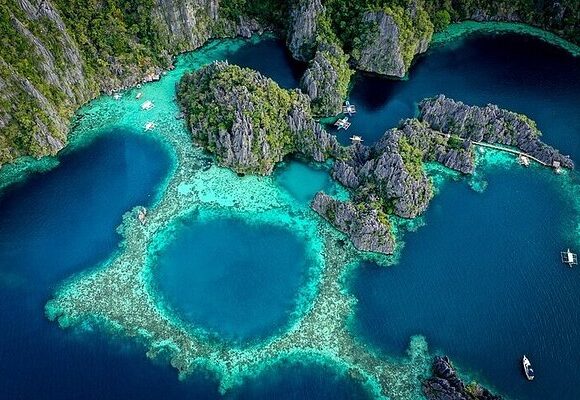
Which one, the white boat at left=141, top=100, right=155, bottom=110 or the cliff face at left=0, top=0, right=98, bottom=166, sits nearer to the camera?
the cliff face at left=0, top=0, right=98, bottom=166

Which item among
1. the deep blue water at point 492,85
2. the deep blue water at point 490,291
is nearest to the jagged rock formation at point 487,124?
the deep blue water at point 492,85

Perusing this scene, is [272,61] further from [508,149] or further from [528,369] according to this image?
[528,369]

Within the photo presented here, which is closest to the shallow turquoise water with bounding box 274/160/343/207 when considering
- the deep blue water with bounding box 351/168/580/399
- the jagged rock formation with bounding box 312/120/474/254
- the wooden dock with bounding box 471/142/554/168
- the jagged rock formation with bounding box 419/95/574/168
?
the jagged rock formation with bounding box 312/120/474/254

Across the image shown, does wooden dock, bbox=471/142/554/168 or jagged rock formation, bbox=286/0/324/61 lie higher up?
jagged rock formation, bbox=286/0/324/61

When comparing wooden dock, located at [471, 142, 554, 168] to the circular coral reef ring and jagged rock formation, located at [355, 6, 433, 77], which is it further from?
the circular coral reef ring

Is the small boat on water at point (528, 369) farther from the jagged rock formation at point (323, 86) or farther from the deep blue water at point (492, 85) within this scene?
the jagged rock formation at point (323, 86)

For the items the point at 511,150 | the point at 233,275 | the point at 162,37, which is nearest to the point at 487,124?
the point at 511,150

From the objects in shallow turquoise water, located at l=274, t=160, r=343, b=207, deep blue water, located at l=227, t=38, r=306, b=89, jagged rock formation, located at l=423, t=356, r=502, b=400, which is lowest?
jagged rock formation, located at l=423, t=356, r=502, b=400
